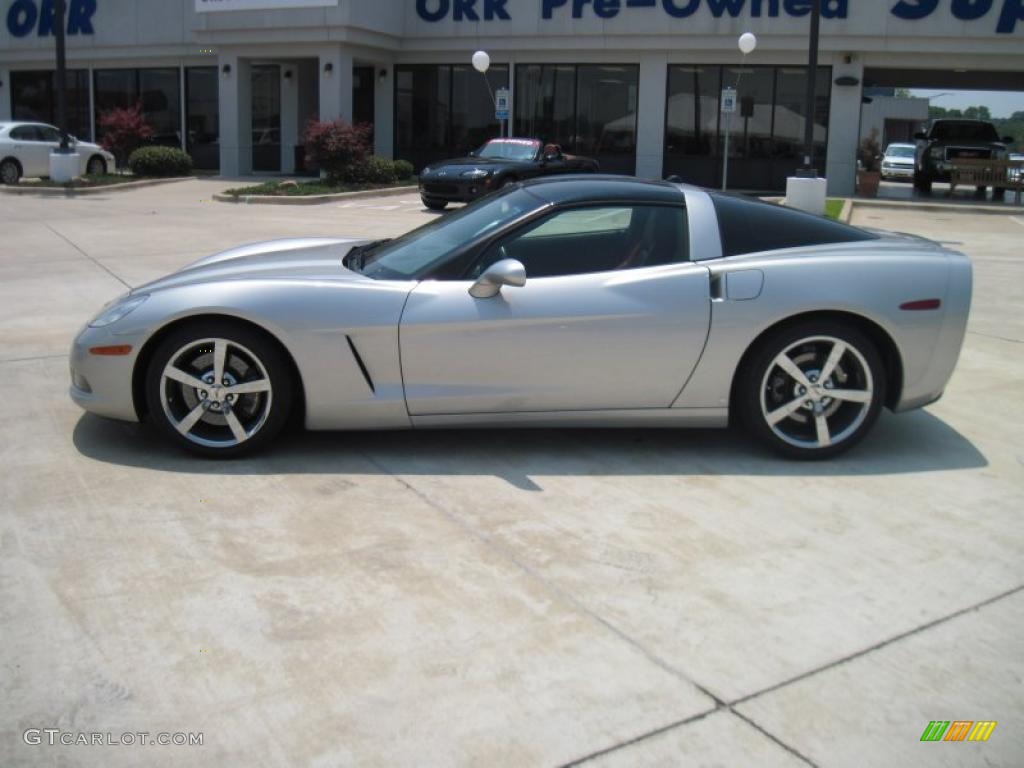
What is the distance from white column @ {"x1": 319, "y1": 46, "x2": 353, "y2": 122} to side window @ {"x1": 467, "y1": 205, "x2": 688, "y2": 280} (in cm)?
2230

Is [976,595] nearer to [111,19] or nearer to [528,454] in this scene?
[528,454]

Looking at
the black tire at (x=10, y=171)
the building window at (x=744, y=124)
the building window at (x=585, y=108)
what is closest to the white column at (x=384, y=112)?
the building window at (x=585, y=108)

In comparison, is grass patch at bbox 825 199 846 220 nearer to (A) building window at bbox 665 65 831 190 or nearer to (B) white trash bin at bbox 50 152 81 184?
(A) building window at bbox 665 65 831 190

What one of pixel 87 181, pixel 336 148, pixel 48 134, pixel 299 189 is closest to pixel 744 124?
pixel 336 148

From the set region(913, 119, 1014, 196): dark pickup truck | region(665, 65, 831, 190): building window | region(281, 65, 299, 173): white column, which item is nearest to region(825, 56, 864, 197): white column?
region(665, 65, 831, 190): building window

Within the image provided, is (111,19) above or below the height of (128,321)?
above

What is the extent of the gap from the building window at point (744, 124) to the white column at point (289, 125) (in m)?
10.9

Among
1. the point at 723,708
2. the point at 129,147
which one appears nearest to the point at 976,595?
the point at 723,708

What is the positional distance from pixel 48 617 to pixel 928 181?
27.3 meters

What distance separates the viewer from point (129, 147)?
2908 cm

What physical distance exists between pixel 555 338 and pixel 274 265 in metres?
1.52

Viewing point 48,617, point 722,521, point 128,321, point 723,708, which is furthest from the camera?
point 128,321

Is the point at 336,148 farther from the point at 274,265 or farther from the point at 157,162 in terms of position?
the point at 274,265

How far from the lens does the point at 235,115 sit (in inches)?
1117
